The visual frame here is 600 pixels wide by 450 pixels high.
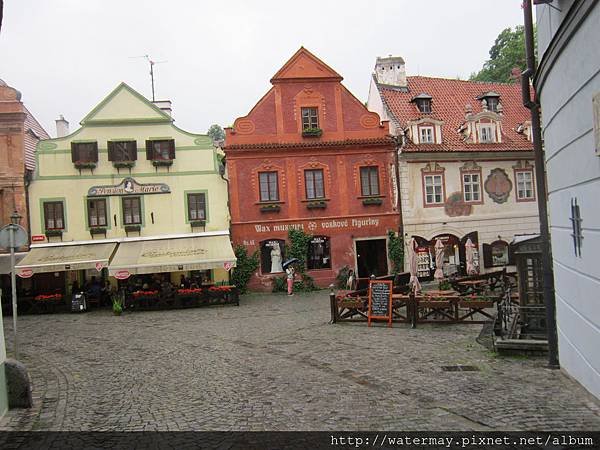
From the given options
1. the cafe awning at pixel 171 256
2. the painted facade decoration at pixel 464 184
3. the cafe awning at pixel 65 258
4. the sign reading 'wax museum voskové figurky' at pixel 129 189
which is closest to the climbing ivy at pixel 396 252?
the painted facade decoration at pixel 464 184

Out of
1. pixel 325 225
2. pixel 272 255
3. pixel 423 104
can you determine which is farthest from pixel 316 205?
pixel 423 104

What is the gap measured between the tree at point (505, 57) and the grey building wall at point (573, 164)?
31.4m

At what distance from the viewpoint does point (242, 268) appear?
2355 centimetres

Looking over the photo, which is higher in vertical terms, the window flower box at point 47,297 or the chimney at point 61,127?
the chimney at point 61,127

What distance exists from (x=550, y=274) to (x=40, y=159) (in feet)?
68.6

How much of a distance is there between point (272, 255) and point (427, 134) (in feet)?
32.0

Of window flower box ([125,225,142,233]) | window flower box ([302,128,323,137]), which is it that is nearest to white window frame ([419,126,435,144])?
window flower box ([302,128,323,137])

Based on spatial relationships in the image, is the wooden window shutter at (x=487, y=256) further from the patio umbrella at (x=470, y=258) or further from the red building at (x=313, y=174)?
the red building at (x=313, y=174)

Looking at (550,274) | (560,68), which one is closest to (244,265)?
(550,274)

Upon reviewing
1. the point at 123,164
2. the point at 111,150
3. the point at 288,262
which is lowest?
the point at 288,262

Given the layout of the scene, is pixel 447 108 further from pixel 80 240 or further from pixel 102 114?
pixel 80 240

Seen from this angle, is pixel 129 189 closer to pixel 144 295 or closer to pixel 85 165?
pixel 85 165

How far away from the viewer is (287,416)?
709 centimetres

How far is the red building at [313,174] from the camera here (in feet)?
78.5
